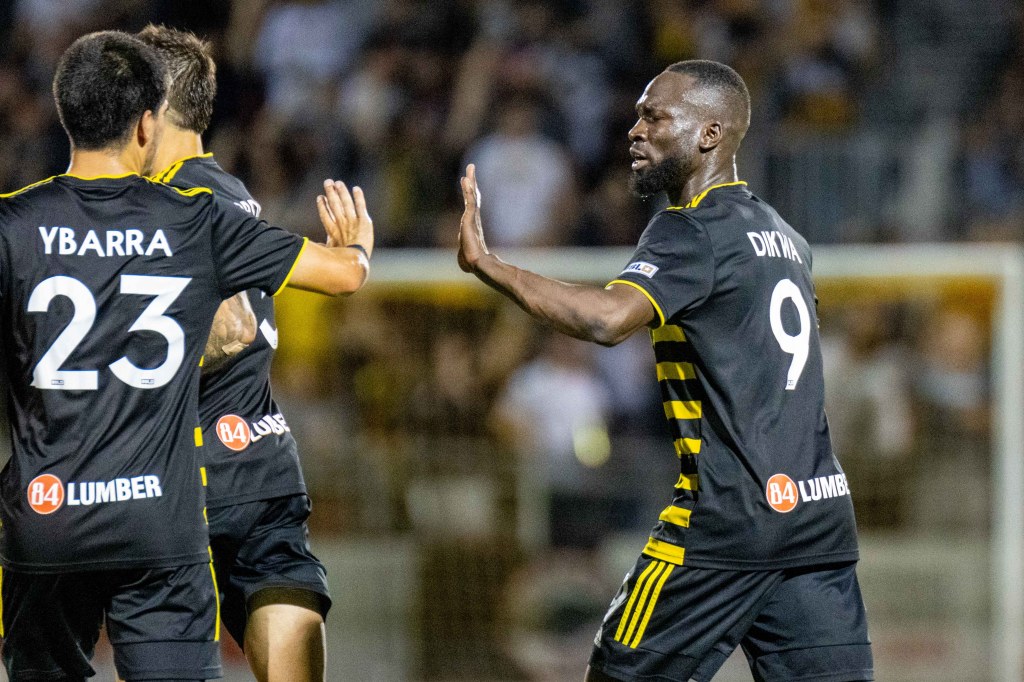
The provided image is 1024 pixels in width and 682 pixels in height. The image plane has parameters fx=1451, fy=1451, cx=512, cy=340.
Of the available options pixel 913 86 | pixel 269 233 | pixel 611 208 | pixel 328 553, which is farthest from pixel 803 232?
pixel 269 233

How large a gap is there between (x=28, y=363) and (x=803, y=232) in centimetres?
665

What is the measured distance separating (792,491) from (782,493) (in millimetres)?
36

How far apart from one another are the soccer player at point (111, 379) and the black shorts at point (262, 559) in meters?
0.79

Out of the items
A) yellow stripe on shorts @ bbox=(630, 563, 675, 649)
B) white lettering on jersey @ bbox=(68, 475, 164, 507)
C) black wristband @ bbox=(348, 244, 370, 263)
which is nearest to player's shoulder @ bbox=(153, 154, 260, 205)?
black wristband @ bbox=(348, 244, 370, 263)

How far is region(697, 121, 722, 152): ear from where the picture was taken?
14.6 feet

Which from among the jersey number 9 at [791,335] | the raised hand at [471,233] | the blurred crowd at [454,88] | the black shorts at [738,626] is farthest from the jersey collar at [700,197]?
the blurred crowd at [454,88]

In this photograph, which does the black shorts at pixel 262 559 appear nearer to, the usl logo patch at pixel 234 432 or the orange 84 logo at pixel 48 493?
the usl logo patch at pixel 234 432

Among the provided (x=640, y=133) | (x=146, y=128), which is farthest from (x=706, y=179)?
(x=146, y=128)

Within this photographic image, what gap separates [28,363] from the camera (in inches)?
147

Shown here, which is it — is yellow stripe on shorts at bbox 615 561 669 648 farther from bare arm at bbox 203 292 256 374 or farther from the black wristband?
bare arm at bbox 203 292 256 374

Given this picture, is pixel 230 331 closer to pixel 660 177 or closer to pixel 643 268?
pixel 643 268

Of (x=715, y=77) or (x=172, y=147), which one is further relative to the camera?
(x=172, y=147)

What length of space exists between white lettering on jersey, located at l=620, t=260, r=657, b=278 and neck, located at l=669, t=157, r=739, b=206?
402 millimetres

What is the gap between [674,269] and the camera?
413 centimetres
